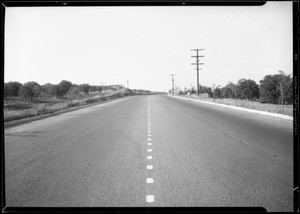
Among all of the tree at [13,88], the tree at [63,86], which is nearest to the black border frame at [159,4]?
the tree at [13,88]

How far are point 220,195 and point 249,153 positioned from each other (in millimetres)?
3493

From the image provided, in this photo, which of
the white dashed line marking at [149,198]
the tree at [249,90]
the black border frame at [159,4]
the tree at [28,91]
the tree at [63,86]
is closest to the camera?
the black border frame at [159,4]

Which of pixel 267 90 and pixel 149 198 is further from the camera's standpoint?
pixel 267 90

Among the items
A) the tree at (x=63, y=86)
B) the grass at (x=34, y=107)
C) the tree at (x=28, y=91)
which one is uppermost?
the tree at (x=63, y=86)

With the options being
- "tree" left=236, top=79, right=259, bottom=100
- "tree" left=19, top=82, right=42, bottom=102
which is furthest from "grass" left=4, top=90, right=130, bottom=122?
"tree" left=236, top=79, right=259, bottom=100

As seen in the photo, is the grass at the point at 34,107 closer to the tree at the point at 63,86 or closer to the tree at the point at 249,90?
the tree at the point at 63,86

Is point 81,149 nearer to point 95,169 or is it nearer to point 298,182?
point 95,169

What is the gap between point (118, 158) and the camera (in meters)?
6.93

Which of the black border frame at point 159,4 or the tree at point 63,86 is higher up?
the tree at point 63,86

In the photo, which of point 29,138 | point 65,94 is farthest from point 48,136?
point 65,94

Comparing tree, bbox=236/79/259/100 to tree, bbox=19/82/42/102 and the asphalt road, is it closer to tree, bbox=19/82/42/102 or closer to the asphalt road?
tree, bbox=19/82/42/102

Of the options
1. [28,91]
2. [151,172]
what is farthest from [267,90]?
[151,172]

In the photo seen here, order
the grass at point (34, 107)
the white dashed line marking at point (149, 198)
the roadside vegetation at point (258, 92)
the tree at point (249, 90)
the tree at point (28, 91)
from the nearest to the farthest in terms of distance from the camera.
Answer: the white dashed line marking at point (149, 198) < the grass at point (34, 107) < the roadside vegetation at point (258, 92) < the tree at point (28, 91) < the tree at point (249, 90)

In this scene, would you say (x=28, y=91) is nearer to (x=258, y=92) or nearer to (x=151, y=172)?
(x=151, y=172)
